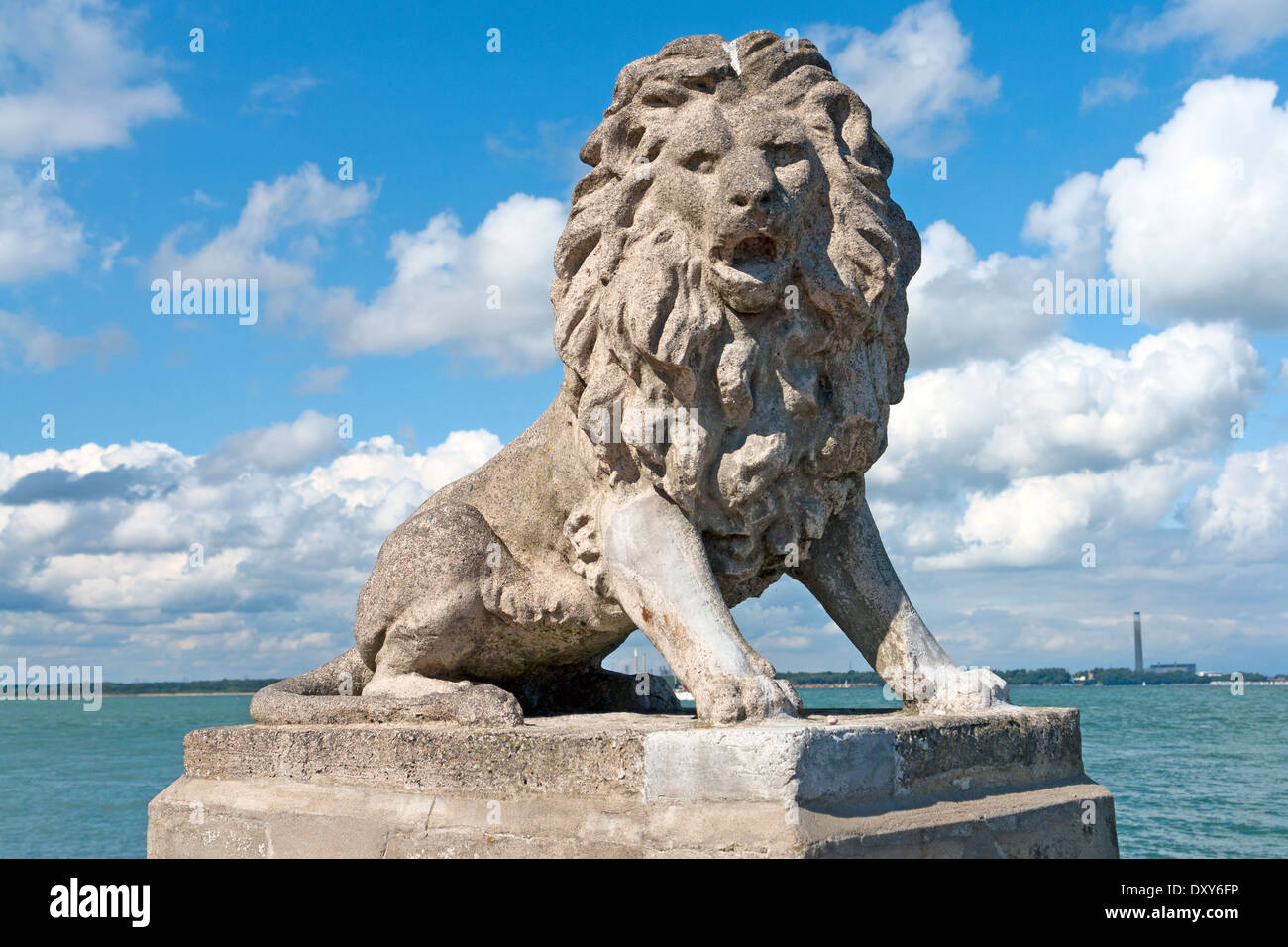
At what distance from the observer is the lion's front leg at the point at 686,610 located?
143 inches

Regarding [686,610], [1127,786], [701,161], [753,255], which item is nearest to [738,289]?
[753,255]

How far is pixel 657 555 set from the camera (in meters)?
3.95

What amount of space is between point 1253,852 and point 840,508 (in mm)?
13171

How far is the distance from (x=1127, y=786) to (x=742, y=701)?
19.2 m

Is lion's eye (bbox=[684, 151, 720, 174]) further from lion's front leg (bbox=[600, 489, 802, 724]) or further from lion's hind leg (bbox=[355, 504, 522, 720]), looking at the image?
lion's hind leg (bbox=[355, 504, 522, 720])

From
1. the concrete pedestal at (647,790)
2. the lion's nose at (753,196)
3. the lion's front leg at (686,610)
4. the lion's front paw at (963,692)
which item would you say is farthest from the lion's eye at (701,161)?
the lion's front paw at (963,692)

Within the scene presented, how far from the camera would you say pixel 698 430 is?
12.9 ft

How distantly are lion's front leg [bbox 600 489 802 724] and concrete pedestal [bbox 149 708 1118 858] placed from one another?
147 millimetres

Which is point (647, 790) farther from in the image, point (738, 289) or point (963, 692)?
point (738, 289)

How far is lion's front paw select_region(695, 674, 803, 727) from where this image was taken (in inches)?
141

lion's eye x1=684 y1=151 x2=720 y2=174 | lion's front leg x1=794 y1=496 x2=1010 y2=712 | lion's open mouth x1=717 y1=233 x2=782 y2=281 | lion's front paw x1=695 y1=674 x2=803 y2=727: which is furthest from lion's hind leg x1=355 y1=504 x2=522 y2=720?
lion's eye x1=684 y1=151 x2=720 y2=174

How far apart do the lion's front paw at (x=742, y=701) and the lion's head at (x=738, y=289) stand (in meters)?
0.62

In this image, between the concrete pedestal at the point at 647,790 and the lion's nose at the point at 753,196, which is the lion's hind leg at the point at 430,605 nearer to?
the concrete pedestal at the point at 647,790
